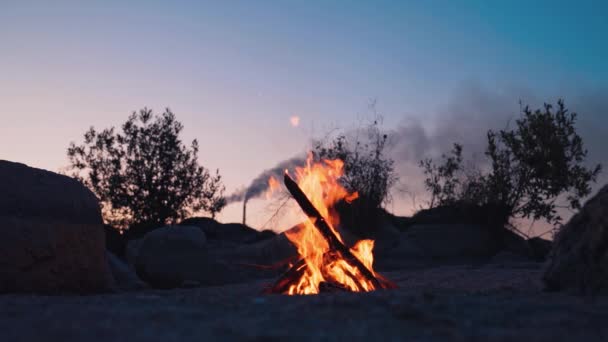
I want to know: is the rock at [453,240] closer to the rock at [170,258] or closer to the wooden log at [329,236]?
the rock at [170,258]

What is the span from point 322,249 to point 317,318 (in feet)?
9.50

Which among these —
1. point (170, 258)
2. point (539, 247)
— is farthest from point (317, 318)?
point (539, 247)

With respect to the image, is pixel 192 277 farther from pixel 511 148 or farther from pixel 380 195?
pixel 511 148

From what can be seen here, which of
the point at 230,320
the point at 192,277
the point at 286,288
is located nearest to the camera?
the point at 230,320

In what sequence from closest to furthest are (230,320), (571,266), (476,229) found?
A: (230,320), (571,266), (476,229)

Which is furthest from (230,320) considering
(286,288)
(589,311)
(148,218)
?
(148,218)

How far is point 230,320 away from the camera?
342 cm

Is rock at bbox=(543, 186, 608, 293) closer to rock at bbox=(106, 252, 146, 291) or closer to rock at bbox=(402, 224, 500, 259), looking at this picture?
rock at bbox=(106, 252, 146, 291)

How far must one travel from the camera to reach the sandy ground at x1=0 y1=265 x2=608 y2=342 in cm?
311

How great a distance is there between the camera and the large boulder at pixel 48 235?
6082mm

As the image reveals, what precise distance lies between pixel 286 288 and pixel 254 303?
7.00 feet

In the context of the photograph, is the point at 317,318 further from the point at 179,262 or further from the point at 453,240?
the point at 453,240

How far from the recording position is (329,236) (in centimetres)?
615

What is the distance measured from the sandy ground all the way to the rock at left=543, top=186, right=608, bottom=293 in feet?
0.90
